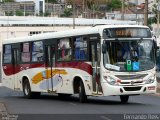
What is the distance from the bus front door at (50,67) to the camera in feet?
A: 87.9

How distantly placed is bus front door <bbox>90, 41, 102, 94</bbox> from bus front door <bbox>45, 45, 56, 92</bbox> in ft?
11.8

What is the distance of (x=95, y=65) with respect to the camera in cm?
2334

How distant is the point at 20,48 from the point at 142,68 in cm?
895

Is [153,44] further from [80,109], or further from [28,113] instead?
[28,113]

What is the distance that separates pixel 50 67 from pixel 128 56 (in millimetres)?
5156

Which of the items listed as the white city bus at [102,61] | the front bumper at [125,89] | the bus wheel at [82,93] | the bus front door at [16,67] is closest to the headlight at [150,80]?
the white city bus at [102,61]

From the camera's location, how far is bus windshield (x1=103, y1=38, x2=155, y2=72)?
74.8ft

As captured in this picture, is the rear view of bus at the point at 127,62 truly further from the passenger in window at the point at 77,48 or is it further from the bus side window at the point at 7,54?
the bus side window at the point at 7,54

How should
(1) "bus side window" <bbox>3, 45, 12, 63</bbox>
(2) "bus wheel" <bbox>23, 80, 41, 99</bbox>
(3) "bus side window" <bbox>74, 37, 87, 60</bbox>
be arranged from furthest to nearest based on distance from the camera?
1. (1) "bus side window" <bbox>3, 45, 12, 63</bbox>
2. (2) "bus wheel" <bbox>23, 80, 41, 99</bbox>
3. (3) "bus side window" <bbox>74, 37, 87, 60</bbox>

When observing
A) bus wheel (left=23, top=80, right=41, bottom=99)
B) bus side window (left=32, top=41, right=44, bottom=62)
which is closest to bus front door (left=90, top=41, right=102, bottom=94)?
bus side window (left=32, top=41, right=44, bottom=62)

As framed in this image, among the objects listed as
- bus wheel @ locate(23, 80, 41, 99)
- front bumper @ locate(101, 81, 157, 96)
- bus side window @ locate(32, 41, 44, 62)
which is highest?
bus side window @ locate(32, 41, 44, 62)

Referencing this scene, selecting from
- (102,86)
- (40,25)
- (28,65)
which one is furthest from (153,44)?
(40,25)

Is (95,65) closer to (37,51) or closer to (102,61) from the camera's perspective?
(102,61)

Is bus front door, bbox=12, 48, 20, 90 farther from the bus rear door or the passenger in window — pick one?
the bus rear door
